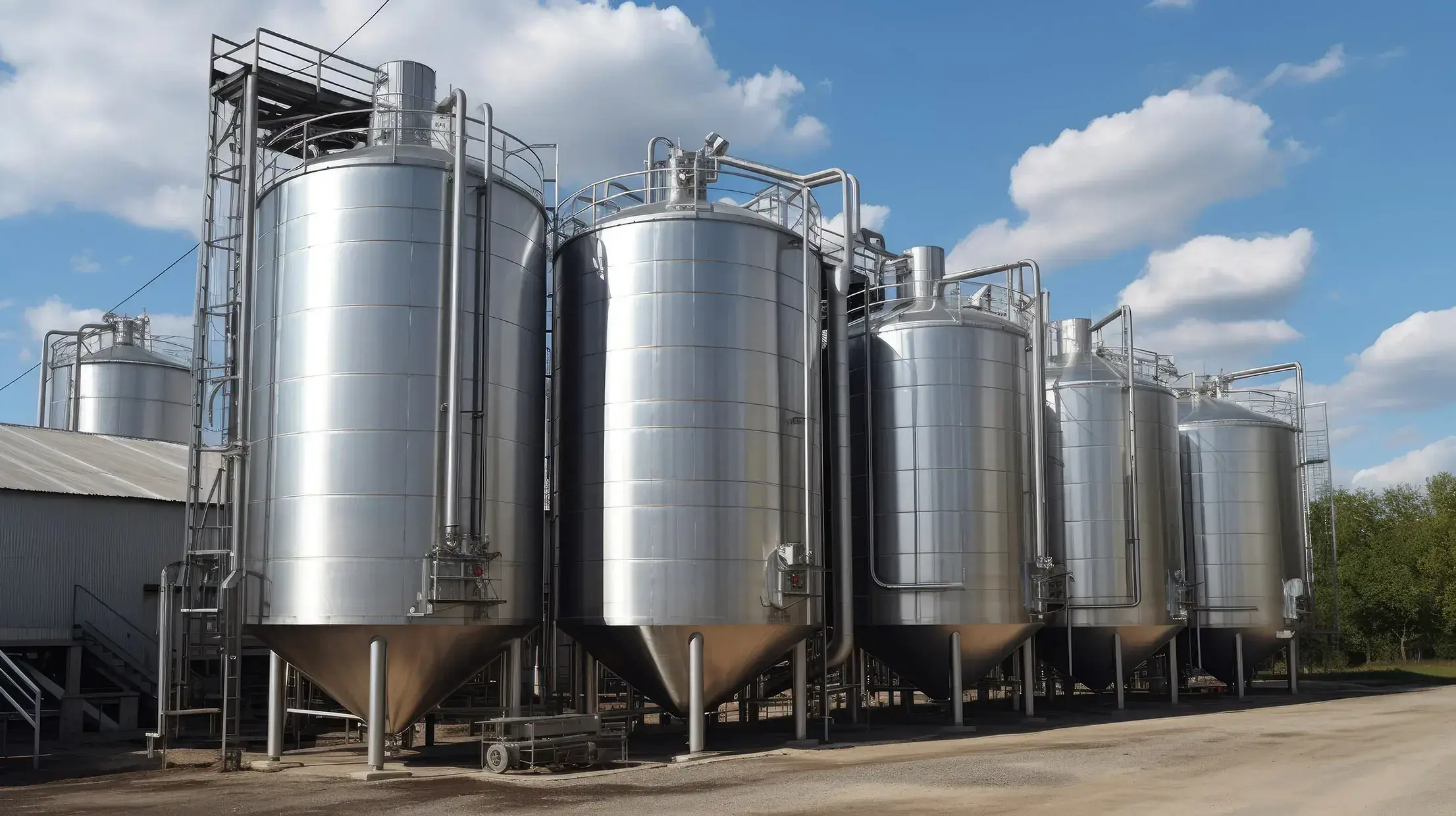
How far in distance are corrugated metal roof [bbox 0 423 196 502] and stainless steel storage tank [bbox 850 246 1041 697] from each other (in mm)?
17496

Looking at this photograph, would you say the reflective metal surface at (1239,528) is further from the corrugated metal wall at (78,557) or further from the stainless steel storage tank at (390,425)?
the corrugated metal wall at (78,557)

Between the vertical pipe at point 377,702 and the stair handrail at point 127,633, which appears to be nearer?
the vertical pipe at point 377,702

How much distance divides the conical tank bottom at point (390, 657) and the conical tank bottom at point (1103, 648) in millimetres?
19445

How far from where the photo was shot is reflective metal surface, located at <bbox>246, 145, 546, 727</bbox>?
19.8 metres

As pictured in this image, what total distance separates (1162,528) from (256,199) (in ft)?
85.4

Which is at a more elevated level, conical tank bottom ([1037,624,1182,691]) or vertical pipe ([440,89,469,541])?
vertical pipe ([440,89,469,541])

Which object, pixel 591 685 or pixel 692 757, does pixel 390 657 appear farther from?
pixel 692 757

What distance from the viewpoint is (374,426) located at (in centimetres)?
2003

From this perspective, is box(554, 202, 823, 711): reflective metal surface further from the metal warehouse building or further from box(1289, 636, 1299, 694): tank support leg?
box(1289, 636, 1299, 694): tank support leg

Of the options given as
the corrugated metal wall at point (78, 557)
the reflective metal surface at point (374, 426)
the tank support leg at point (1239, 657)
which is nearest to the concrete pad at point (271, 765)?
the reflective metal surface at point (374, 426)

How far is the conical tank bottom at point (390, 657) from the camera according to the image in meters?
19.6

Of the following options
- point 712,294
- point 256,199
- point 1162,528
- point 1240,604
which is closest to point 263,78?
point 256,199

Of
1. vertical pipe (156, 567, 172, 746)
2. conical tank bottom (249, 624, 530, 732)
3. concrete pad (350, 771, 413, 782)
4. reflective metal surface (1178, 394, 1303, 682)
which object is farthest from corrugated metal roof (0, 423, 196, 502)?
reflective metal surface (1178, 394, 1303, 682)

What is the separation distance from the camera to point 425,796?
56.1 ft
